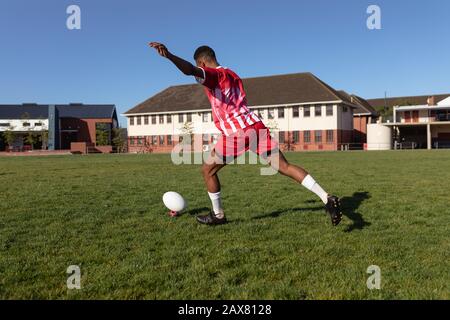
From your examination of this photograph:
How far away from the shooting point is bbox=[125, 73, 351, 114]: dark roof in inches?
2415

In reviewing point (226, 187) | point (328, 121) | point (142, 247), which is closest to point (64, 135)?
point (328, 121)

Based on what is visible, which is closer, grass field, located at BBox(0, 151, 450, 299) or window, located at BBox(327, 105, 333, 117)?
grass field, located at BBox(0, 151, 450, 299)

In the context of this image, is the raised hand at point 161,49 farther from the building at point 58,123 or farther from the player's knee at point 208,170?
the building at point 58,123

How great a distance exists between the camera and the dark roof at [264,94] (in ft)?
201

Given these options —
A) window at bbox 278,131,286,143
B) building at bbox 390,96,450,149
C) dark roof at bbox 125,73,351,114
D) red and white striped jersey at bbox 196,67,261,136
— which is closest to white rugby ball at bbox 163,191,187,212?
red and white striped jersey at bbox 196,67,261,136

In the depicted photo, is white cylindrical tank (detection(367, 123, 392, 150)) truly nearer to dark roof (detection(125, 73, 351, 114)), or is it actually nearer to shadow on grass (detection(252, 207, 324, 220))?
dark roof (detection(125, 73, 351, 114))

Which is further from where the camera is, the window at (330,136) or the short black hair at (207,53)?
the window at (330,136)

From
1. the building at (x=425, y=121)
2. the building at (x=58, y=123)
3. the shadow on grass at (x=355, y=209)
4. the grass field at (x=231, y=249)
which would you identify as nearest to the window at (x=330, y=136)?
the building at (x=425, y=121)

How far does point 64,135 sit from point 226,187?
80.7 m

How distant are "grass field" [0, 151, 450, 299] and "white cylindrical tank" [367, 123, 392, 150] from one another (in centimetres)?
5204

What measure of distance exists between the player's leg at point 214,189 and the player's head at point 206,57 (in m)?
1.22

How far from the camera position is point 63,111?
85938mm

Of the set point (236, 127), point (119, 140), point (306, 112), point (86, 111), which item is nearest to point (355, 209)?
point (236, 127)
